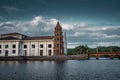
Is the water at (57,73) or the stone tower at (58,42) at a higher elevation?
the stone tower at (58,42)

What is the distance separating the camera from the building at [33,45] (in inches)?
4628

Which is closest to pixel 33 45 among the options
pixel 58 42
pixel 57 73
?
pixel 58 42

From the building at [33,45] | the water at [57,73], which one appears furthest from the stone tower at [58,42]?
the water at [57,73]

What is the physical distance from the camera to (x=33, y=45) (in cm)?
12256

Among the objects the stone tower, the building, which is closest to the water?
the stone tower

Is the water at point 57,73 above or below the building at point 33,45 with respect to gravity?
below

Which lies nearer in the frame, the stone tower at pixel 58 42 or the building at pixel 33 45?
the stone tower at pixel 58 42

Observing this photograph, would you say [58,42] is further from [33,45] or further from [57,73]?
[57,73]

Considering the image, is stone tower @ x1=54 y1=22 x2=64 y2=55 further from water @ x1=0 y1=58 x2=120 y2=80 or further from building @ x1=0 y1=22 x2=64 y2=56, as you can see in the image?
water @ x1=0 y1=58 x2=120 y2=80

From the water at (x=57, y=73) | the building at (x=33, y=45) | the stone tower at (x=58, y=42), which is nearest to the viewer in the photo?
the water at (x=57, y=73)

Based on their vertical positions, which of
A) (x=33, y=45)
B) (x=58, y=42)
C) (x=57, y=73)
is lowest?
(x=57, y=73)

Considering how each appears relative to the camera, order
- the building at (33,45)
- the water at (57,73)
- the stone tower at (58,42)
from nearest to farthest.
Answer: the water at (57,73) → the stone tower at (58,42) → the building at (33,45)

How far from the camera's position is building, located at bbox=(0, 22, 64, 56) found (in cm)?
11756

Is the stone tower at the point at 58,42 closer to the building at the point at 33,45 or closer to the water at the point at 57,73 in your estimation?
the building at the point at 33,45
